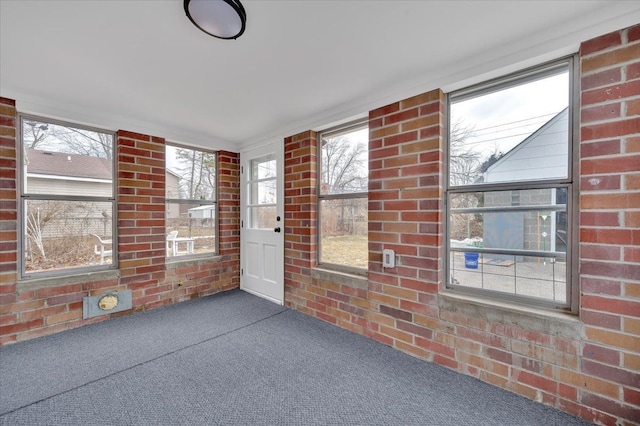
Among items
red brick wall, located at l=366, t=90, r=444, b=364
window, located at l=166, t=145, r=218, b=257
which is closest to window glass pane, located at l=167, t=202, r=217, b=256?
window, located at l=166, t=145, r=218, b=257

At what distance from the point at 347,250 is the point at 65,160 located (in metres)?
2.95

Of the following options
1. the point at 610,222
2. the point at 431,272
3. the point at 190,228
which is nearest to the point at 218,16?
the point at 431,272

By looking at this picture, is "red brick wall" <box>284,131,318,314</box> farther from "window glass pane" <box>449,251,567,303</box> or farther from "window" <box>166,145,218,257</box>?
"window glass pane" <box>449,251,567,303</box>

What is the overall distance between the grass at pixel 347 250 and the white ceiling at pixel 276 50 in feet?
4.08

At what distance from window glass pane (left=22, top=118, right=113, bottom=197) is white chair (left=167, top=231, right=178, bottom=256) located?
2.58ft

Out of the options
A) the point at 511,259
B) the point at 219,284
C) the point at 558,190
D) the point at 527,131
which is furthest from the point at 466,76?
the point at 219,284

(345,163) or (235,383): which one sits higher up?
(345,163)

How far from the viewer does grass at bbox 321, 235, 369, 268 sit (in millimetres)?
2607

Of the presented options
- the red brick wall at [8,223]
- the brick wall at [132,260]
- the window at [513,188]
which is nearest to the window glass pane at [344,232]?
the window at [513,188]

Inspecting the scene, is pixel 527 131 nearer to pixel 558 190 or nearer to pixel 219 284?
pixel 558 190

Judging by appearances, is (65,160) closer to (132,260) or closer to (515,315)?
(132,260)

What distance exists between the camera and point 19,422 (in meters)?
1.46

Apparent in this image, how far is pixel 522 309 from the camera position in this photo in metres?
1.68

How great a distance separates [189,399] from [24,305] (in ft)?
6.54
